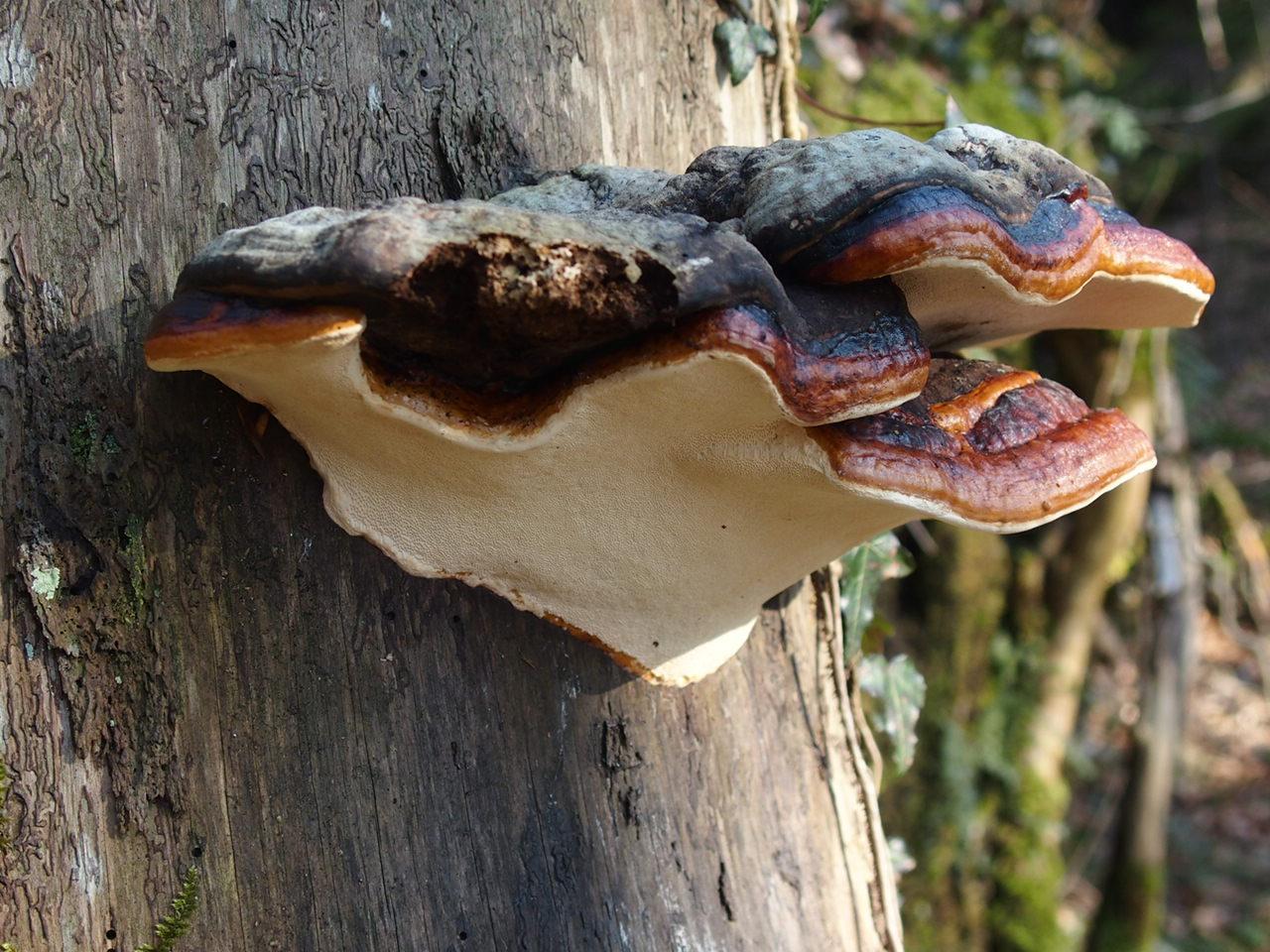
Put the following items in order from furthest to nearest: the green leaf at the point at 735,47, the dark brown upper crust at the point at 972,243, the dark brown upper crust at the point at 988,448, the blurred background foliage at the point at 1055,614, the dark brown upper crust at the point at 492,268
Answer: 1. the blurred background foliage at the point at 1055,614
2. the green leaf at the point at 735,47
3. the dark brown upper crust at the point at 988,448
4. the dark brown upper crust at the point at 972,243
5. the dark brown upper crust at the point at 492,268

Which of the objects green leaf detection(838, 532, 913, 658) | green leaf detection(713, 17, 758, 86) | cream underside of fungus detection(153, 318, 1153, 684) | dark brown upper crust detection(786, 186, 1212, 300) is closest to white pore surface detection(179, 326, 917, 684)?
cream underside of fungus detection(153, 318, 1153, 684)

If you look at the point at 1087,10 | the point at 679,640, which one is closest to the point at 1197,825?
the point at 1087,10

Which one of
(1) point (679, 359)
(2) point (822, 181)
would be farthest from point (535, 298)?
(2) point (822, 181)

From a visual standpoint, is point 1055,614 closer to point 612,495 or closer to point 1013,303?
point 1013,303

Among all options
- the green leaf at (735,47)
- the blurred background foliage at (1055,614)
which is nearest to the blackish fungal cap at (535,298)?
the green leaf at (735,47)

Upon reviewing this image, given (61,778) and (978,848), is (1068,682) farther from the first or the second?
(61,778)

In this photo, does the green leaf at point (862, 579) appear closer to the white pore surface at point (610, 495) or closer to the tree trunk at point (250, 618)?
the white pore surface at point (610, 495)

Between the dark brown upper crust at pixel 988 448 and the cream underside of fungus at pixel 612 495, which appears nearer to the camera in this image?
the cream underside of fungus at pixel 612 495
